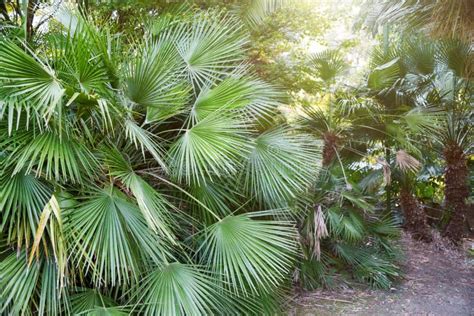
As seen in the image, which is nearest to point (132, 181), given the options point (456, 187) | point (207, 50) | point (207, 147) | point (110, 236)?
point (110, 236)

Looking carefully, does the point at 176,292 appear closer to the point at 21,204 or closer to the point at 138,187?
the point at 138,187

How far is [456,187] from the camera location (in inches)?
249

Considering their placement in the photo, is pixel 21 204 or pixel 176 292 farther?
pixel 176 292

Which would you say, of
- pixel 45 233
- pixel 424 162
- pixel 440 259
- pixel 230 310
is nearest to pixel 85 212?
pixel 45 233

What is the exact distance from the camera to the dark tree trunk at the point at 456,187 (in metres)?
6.16

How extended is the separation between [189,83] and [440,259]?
458 centimetres

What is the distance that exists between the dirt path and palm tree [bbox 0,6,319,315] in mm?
801

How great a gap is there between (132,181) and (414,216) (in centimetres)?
515

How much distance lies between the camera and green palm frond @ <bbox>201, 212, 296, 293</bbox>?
9.65 feet

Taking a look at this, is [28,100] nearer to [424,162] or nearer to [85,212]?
[85,212]

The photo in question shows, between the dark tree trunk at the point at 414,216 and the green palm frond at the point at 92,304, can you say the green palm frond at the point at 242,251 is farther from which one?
the dark tree trunk at the point at 414,216

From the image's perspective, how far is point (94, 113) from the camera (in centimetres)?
299

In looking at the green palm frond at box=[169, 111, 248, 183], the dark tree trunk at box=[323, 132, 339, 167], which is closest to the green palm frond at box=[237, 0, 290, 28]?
the dark tree trunk at box=[323, 132, 339, 167]

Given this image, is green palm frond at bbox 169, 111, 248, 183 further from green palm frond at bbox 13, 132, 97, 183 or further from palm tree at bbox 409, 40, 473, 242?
palm tree at bbox 409, 40, 473, 242
